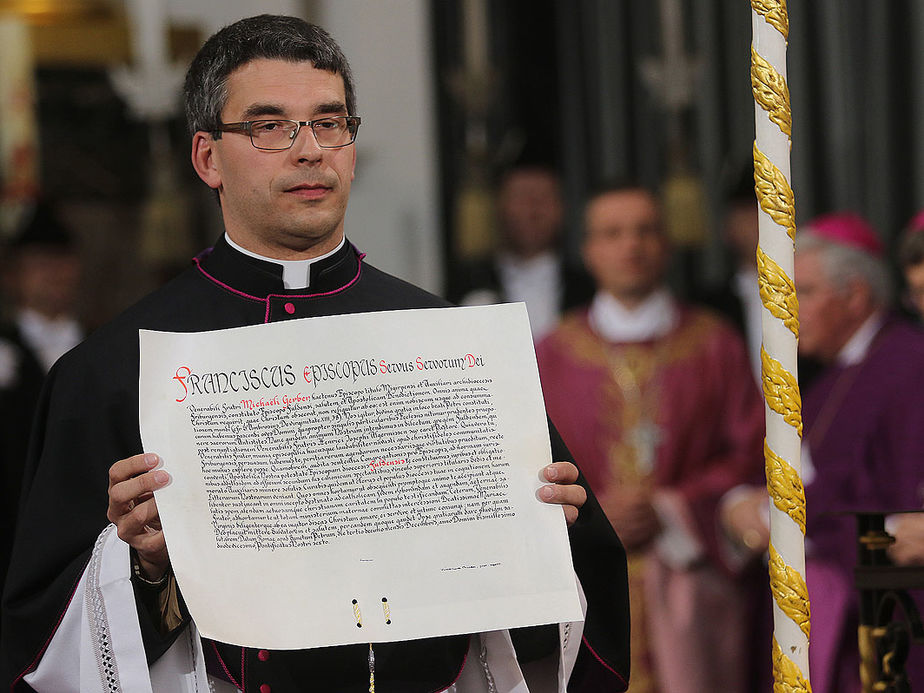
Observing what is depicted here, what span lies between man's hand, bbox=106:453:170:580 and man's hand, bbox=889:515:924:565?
1584 mm

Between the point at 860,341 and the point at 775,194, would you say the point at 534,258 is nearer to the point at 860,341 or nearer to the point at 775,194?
the point at 860,341

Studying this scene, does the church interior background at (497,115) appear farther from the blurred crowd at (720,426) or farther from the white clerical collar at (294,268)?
the white clerical collar at (294,268)

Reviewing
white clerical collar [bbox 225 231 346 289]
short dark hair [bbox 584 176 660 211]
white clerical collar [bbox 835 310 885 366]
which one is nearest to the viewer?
white clerical collar [bbox 225 231 346 289]

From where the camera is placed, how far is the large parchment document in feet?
6.66

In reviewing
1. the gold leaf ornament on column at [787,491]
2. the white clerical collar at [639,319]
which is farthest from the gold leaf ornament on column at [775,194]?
the white clerical collar at [639,319]

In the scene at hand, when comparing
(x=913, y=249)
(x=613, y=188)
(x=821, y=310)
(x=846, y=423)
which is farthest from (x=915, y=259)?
(x=613, y=188)

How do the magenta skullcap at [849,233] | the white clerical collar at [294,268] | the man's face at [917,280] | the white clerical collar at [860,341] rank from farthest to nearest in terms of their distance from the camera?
the magenta skullcap at [849,233] → the white clerical collar at [860,341] → the man's face at [917,280] → the white clerical collar at [294,268]

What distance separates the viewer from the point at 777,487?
7.11ft

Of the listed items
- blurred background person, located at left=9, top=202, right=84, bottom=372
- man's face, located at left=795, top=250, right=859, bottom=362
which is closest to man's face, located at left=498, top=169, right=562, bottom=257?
man's face, located at left=795, top=250, right=859, bottom=362

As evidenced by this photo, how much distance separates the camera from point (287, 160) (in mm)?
2221

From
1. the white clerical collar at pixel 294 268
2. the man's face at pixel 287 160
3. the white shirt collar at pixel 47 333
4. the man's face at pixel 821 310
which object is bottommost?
the white shirt collar at pixel 47 333

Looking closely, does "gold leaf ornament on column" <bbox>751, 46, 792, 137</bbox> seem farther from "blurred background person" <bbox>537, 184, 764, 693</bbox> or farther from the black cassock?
"blurred background person" <bbox>537, 184, 764, 693</bbox>

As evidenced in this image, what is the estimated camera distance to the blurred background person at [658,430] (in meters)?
5.11

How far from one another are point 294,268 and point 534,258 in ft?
14.4
